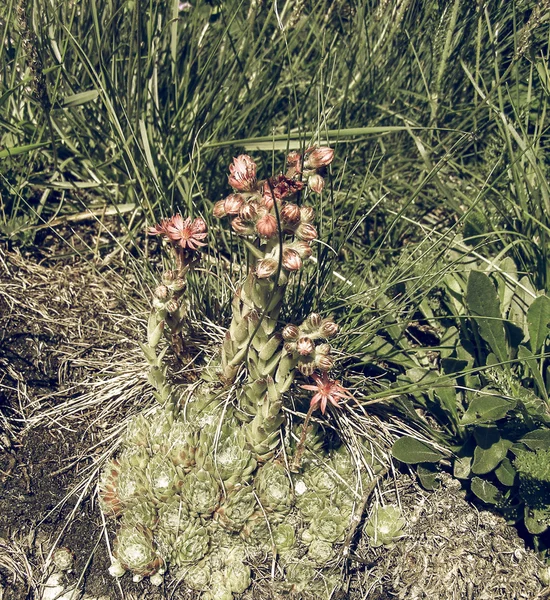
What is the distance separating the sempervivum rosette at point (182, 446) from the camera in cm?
204

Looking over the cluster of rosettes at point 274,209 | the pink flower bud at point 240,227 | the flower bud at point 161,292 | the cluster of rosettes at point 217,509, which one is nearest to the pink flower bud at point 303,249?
the cluster of rosettes at point 274,209

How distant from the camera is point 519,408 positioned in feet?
6.52

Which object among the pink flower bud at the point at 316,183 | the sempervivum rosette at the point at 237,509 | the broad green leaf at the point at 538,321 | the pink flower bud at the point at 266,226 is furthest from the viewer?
the broad green leaf at the point at 538,321

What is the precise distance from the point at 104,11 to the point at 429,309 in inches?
72.6

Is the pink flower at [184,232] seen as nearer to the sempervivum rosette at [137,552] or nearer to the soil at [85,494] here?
the soil at [85,494]

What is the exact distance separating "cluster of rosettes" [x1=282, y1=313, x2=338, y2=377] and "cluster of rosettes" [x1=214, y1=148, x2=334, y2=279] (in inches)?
8.1

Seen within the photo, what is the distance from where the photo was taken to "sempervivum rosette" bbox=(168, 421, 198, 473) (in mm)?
2037

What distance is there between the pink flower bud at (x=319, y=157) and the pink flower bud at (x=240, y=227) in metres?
0.24

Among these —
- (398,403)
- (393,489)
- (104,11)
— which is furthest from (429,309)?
(104,11)

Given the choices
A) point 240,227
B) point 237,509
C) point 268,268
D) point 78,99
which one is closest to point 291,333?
point 268,268

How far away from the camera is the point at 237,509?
6.59ft

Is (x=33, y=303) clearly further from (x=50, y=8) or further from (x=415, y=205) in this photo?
(x=415, y=205)

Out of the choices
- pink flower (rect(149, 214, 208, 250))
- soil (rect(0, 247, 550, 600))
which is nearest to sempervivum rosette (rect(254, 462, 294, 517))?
soil (rect(0, 247, 550, 600))

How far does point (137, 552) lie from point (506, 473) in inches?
48.6
